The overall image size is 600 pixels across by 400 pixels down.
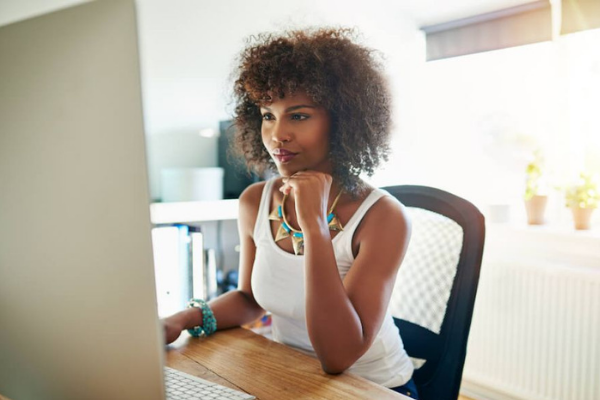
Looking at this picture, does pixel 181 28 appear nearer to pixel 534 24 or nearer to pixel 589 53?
pixel 534 24

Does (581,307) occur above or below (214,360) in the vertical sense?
below

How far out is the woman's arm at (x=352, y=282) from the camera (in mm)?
856

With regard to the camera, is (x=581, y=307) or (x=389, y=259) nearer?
(x=389, y=259)

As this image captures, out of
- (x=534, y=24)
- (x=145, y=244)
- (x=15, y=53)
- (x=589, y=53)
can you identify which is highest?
(x=534, y=24)

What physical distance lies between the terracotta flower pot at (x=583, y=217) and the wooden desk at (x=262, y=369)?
5.02ft

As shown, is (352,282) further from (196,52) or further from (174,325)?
(196,52)

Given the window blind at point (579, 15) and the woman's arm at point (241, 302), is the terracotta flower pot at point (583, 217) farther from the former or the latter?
the woman's arm at point (241, 302)

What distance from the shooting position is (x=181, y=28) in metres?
1.81

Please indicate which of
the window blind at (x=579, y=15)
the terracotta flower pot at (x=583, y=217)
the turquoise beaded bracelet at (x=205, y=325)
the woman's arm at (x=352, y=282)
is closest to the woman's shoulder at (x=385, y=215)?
the woman's arm at (x=352, y=282)

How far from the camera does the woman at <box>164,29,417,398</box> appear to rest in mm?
904

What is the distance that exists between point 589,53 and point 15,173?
2.14 meters

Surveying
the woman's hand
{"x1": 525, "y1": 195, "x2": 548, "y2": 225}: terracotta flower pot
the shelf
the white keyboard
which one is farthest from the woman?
{"x1": 525, "y1": 195, "x2": 548, "y2": 225}: terracotta flower pot

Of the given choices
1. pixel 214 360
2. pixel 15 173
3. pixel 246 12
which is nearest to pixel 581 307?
pixel 214 360

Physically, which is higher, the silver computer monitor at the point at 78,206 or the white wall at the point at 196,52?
the white wall at the point at 196,52
